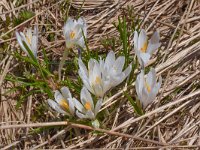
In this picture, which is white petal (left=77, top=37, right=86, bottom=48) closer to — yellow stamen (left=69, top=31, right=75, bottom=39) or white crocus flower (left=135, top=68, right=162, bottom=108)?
yellow stamen (left=69, top=31, right=75, bottom=39)

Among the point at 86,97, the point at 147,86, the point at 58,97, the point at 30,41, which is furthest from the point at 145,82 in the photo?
the point at 30,41

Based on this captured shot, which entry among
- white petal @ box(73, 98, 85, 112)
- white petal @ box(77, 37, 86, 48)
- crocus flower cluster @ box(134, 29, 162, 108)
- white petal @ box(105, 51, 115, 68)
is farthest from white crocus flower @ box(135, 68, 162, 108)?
white petal @ box(77, 37, 86, 48)

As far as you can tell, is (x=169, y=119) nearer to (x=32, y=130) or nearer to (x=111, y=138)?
(x=111, y=138)

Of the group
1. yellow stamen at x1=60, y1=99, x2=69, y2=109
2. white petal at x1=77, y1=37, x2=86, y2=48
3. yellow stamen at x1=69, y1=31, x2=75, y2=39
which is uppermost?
yellow stamen at x1=69, y1=31, x2=75, y2=39

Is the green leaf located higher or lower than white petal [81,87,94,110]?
lower

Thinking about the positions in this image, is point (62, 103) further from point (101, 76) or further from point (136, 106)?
point (136, 106)

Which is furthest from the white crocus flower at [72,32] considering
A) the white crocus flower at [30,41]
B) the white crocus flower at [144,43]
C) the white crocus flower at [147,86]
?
the white crocus flower at [147,86]

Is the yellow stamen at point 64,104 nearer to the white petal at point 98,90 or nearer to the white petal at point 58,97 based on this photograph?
the white petal at point 58,97
